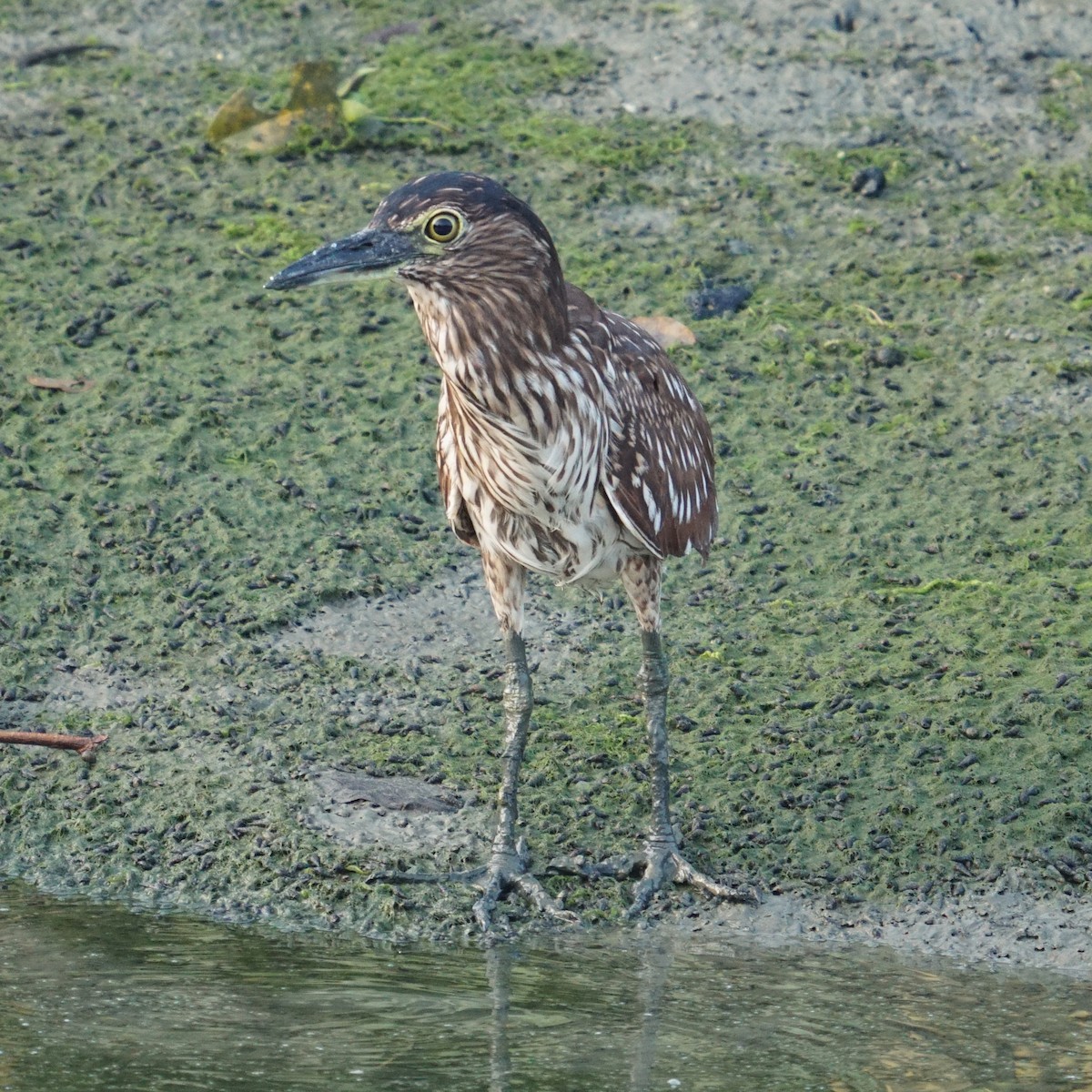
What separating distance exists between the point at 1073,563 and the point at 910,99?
4427 millimetres

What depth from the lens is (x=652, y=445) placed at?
6172 millimetres

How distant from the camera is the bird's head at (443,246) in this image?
5.40m

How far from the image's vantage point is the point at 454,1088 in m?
4.82

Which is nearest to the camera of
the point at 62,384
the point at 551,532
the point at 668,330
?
the point at 551,532

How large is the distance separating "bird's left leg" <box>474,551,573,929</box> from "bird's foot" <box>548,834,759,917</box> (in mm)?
164

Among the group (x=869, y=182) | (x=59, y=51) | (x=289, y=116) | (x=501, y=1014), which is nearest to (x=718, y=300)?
(x=869, y=182)

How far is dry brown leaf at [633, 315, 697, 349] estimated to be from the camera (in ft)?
30.7

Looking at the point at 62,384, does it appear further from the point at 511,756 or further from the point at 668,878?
the point at 668,878

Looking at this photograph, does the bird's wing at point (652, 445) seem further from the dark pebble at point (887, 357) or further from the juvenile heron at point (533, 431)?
the dark pebble at point (887, 357)

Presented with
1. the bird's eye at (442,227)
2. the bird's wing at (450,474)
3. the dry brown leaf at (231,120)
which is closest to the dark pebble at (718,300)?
the dry brown leaf at (231,120)

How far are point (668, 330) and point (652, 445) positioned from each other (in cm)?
333

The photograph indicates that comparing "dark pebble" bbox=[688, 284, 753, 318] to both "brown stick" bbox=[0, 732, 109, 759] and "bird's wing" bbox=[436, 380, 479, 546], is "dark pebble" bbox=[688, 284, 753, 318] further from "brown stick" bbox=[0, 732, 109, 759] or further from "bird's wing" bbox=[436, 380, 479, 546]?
"brown stick" bbox=[0, 732, 109, 759]

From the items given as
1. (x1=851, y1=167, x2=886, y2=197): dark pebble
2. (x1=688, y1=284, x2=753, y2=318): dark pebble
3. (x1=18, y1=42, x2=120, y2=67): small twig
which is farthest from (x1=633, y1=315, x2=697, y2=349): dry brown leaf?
(x1=18, y1=42, x2=120, y2=67): small twig

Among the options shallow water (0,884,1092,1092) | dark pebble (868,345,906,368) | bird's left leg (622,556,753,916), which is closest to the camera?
shallow water (0,884,1092,1092)
